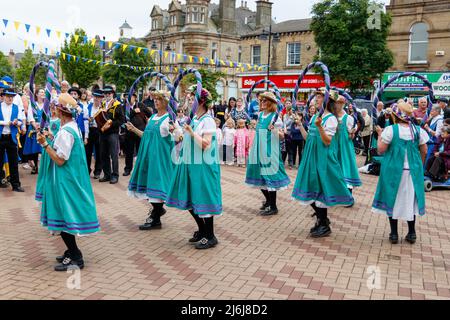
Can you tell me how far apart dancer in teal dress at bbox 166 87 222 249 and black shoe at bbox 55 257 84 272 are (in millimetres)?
1384

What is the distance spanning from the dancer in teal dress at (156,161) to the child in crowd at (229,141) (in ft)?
27.0

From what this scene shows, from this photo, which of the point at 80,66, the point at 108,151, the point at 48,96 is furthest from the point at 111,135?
the point at 80,66

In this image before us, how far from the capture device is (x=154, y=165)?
23.0 feet

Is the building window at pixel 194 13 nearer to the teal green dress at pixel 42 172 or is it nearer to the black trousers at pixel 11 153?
the black trousers at pixel 11 153

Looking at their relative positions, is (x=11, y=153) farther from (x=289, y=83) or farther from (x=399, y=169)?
→ (x=289, y=83)

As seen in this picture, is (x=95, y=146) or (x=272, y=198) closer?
(x=272, y=198)

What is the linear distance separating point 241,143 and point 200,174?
9.11 meters

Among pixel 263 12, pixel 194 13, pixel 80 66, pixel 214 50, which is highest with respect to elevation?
pixel 194 13

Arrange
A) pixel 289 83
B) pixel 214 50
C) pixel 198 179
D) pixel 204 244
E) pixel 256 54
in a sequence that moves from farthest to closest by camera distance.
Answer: pixel 214 50 < pixel 256 54 < pixel 289 83 < pixel 204 244 < pixel 198 179

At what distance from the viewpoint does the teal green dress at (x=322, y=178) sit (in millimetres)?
6797

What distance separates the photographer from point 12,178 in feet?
32.3

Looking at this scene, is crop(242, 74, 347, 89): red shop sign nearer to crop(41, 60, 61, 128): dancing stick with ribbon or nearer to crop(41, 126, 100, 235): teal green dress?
crop(41, 60, 61, 128): dancing stick with ribbon

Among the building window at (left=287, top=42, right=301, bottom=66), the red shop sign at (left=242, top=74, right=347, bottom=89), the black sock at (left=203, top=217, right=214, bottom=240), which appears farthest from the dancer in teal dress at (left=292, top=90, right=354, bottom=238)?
the building window at (left=287, top=42, right=301, bottom=66)

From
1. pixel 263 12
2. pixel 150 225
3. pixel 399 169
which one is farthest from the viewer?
pixel 263 12
